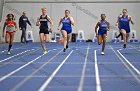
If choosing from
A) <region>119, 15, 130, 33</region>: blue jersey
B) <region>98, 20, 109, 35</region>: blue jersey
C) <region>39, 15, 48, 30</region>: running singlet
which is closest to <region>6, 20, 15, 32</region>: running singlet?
<region>39, 15, 48, 30</region>: running singlet

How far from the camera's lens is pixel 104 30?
14477 millimetres

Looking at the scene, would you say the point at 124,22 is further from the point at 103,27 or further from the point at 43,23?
the point at 43,23

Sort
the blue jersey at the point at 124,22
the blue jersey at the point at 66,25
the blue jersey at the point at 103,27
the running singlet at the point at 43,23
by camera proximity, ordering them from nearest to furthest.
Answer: the blue jersey at the point at 103,27 < the running singlet at the point at 43,23 < the blue jersey at the point at 66,25 < the blue jersey at the point at 124,22

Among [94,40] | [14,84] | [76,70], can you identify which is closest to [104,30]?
[76,70]

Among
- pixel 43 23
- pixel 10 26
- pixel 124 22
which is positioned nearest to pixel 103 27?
pixel 124 22

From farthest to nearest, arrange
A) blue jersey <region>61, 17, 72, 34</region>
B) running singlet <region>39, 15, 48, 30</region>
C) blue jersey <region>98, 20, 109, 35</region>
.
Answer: blue jersey <region>61, 17, 72, 34</region> → running singlet <region>39, 15, 48, 30</region> → blue jersey <region>98, 20, 109, 35</region>

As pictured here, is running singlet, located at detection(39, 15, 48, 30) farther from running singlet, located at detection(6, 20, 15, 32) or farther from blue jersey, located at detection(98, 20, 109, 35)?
blue jersey, located at detection(98, 20, 109, 35)

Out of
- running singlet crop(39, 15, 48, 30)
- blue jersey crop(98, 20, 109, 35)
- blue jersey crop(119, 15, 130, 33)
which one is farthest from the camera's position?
blue jersey crop(119, 15, 130, 33)

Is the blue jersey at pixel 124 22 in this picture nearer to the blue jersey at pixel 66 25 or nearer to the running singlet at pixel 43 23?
the blue jersey at pixel 66 25

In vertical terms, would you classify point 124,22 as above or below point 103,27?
above

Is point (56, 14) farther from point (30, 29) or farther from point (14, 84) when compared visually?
point (14, 84)

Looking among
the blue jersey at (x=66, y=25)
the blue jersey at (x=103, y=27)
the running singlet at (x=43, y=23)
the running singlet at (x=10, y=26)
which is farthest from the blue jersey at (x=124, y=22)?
the running singlet at (x=10, y=26)

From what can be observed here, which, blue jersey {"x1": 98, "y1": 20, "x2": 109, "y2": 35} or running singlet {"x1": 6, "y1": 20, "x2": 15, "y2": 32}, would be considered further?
running singlet {"x1": 6, "y1": 20, "x2": 15, "y2": 32}

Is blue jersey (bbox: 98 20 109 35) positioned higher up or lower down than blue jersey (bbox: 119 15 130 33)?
lower down
